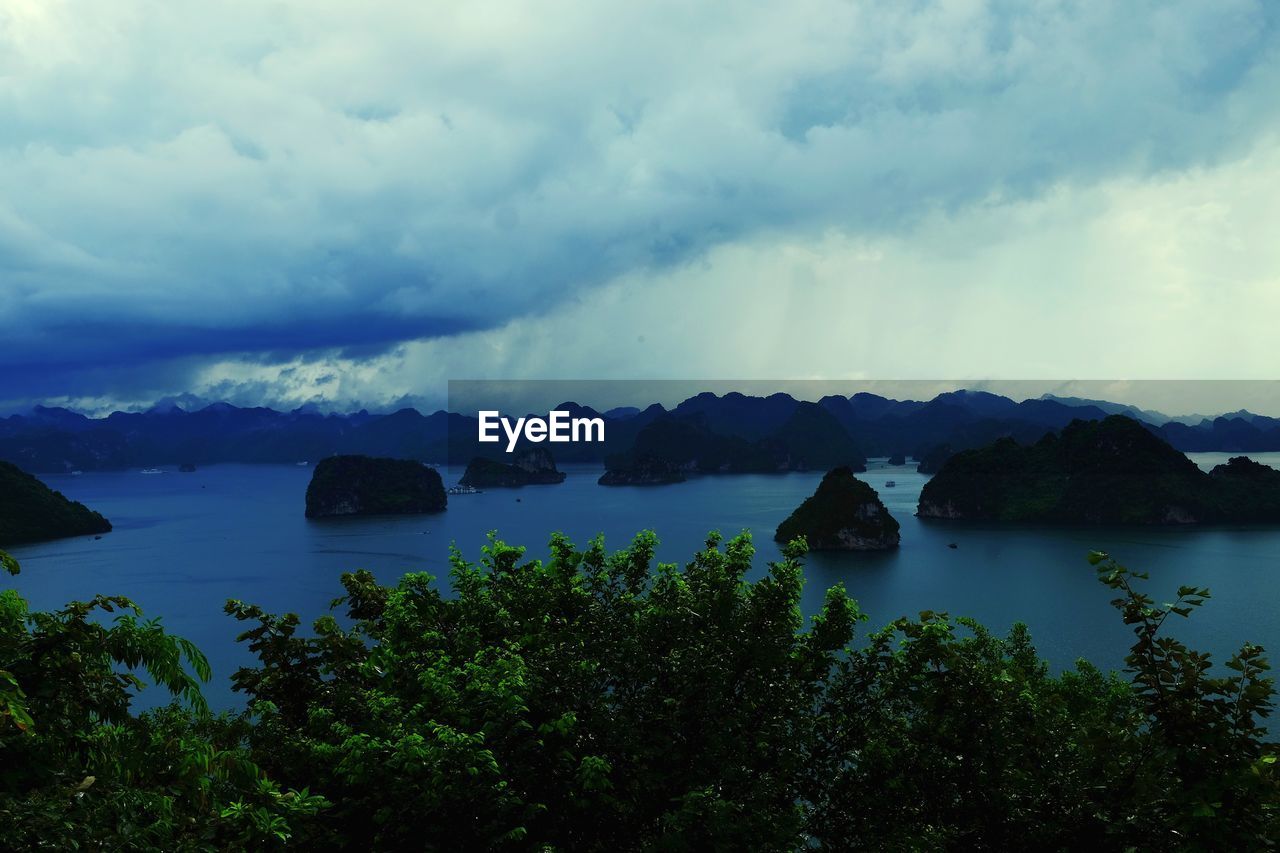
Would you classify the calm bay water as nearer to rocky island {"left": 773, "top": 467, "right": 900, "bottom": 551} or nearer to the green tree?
rocky island {"left": 773, "top": 467, "right": 900, "bottom": 551}

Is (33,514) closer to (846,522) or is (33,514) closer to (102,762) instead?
(846,522)

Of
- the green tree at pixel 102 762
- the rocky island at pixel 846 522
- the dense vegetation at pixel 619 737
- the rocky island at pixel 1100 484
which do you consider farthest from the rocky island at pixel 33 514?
the rocky island at pixel 1100 484

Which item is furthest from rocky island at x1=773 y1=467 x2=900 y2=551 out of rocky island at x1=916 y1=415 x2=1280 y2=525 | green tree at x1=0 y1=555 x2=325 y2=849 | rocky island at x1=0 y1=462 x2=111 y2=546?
rocky island at x1=0 y1=462 x2=111 y2=546

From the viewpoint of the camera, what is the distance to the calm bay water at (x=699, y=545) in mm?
72188

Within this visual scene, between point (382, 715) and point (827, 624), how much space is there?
7298 millimetres

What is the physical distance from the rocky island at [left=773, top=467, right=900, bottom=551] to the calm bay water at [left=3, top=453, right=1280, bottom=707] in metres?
4.00

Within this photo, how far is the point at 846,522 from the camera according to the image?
114750mm

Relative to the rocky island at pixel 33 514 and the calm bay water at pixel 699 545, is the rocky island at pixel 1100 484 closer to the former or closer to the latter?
the calm bay water at pixel 699 545

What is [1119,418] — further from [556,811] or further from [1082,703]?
[556,811]

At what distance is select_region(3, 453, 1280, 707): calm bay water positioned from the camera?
72188 mm

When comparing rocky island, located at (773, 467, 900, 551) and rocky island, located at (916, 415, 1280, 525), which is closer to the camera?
rocky island, located at (773, 467, 900, 551)

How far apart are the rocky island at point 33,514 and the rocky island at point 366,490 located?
41.5m

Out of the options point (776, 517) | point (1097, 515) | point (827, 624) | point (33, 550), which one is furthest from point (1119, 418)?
point (33, 550)

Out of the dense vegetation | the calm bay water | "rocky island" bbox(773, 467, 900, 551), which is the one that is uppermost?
the dense vegetation
